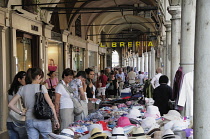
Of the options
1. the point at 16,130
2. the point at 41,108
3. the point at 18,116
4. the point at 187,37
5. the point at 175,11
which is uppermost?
the point at 175,11

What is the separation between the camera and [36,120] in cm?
455

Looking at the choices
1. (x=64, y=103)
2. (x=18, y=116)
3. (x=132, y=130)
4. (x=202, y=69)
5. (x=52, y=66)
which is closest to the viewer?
(x=202, y=69)

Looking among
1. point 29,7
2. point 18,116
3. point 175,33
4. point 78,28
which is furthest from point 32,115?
point 78,28

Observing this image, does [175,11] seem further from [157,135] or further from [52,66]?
[52,66]

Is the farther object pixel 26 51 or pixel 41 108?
pixel 26 51

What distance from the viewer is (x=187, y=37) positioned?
278 inches

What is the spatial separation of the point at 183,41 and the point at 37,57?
5945 mm

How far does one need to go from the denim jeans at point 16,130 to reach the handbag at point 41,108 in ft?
2.12

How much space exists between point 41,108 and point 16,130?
31.1 inches

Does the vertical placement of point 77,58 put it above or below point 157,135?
above

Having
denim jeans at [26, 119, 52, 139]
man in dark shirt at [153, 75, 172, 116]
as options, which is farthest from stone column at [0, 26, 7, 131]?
denim jeans at [26, 119, 52, 139]

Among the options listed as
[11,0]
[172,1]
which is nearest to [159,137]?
[172,1]

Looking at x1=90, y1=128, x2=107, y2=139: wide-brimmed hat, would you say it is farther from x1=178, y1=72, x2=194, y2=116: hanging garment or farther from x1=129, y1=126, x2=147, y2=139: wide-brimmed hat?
x1=178, y1=72, x2=194, y2=116: hanging garment

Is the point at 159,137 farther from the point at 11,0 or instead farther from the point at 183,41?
the point at 11,0
